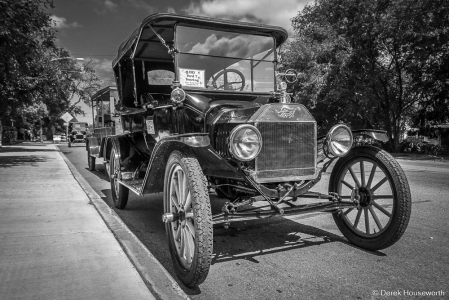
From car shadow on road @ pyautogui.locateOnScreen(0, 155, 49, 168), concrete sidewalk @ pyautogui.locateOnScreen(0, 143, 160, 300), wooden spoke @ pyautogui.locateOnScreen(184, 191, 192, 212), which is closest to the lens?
concrete sidewalk @ pyautogui.locateOnScreen(0, 143, 160, 300)

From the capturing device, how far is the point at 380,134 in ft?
12.4

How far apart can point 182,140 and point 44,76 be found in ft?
59.2

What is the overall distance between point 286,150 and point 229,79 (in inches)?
60.9

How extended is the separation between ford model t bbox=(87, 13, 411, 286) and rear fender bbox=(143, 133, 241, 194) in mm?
12

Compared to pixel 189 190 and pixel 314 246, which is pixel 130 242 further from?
pixel 314 246

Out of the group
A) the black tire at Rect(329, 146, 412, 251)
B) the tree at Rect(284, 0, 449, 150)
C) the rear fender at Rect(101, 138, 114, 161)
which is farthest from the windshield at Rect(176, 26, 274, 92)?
the tree at Rect(284, 0, 449, 150)

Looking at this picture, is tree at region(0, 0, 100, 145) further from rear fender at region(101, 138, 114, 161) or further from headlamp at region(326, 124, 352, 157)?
headlamp at region(326, 124, 352, 157)

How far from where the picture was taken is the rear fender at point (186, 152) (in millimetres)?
3043

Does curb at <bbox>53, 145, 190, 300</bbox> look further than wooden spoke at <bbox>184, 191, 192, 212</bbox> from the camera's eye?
No

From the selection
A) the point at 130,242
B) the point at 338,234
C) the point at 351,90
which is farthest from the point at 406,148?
the point at 130,242

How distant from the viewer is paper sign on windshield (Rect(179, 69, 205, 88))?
13.8ft

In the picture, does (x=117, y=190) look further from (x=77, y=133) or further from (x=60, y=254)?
(x=77, y=133)

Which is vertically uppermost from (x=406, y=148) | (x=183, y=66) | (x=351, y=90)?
(x=351, y=90)

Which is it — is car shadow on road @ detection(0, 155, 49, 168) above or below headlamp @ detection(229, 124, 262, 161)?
below
